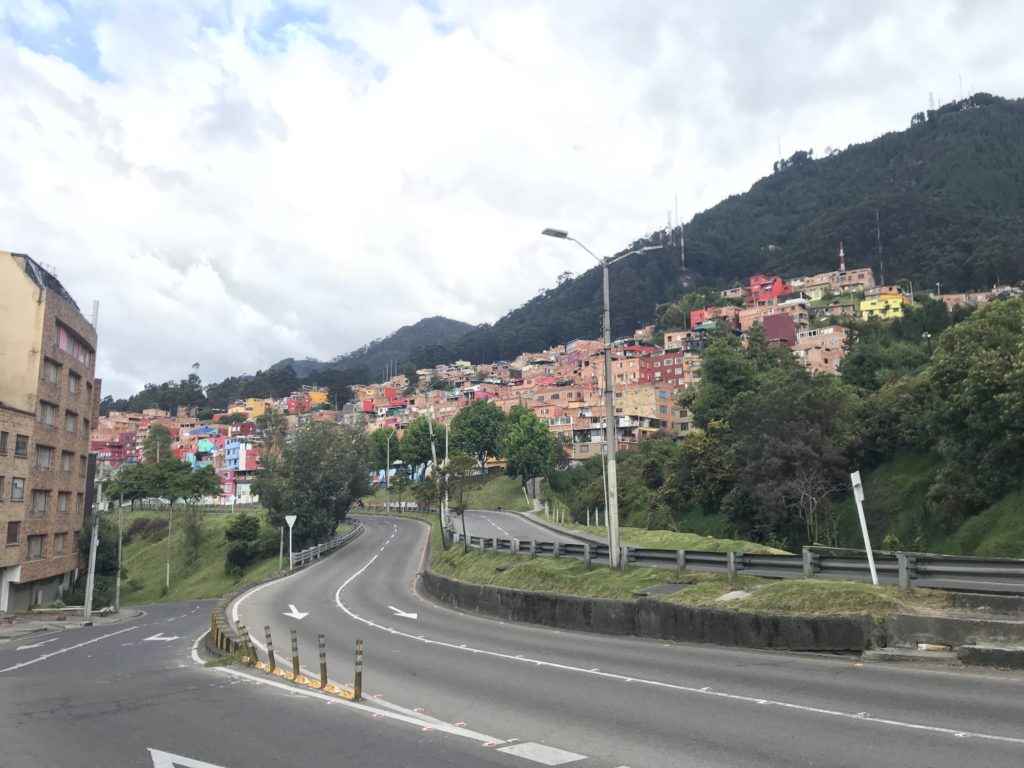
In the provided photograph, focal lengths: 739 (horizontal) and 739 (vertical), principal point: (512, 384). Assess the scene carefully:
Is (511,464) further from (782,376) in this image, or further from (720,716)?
(720,716)

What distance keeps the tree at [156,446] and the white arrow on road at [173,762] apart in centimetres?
10732

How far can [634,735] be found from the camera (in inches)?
357

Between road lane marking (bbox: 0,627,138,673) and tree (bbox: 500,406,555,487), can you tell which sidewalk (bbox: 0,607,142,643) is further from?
tree (bbox: 500,406,555,487)

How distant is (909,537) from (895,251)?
6632 inches

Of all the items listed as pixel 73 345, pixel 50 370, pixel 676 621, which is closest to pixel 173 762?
pixel 676 621

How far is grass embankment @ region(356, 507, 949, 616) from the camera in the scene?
13.6 m

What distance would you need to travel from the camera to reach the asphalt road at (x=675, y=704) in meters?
8.09

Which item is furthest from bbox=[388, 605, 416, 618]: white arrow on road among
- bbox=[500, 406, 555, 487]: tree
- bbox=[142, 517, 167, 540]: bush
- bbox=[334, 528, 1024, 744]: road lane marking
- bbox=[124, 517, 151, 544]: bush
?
bbox=[124, 517, 151, 544]: bush

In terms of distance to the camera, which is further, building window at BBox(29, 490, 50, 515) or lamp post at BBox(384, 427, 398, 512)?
lamp post at BBox(384, 427, 398, 512)

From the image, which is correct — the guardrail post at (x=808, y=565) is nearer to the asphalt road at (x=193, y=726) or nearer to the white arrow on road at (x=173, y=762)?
the asphalt road at (x=193, y=726)

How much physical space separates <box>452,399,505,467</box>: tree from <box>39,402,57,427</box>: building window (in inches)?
2270

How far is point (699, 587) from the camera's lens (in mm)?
17641

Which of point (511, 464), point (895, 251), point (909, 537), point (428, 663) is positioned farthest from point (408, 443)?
point (895, 251)

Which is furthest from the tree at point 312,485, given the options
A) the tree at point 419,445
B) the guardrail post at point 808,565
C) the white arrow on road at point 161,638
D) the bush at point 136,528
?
the guardrail post at point 808,565
